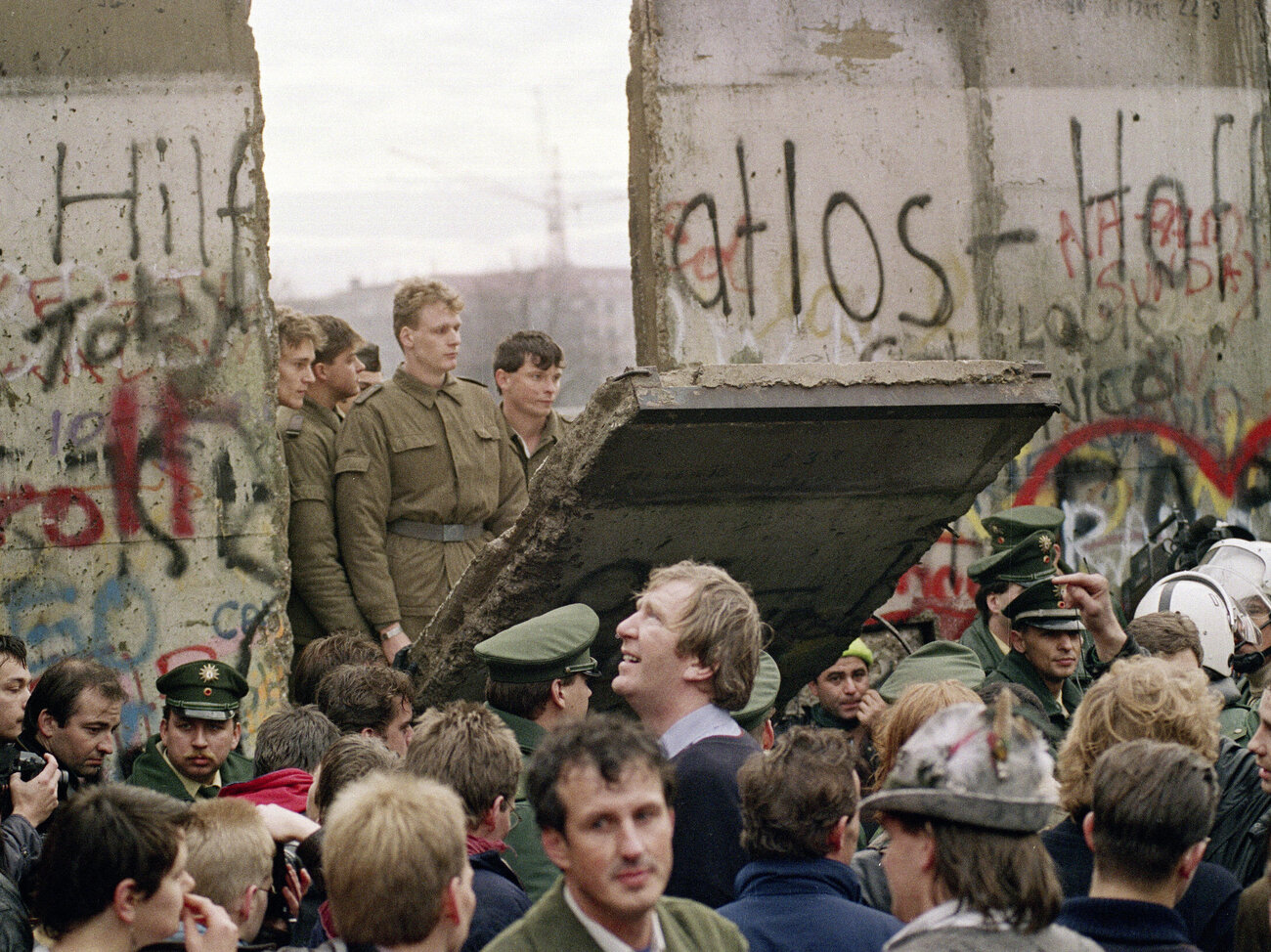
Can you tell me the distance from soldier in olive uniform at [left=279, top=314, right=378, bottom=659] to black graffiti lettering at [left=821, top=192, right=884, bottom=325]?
2.59 metres

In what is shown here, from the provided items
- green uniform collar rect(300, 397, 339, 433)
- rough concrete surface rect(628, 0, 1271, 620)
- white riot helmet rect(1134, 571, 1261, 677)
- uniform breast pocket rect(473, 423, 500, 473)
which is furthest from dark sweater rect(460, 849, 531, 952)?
rough concrete surface rect(628, 0, 1271, 620)

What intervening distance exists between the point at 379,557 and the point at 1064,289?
167 inches

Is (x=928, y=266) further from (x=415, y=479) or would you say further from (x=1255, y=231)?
(x=415, y=479)

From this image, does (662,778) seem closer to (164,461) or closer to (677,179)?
(164,461)

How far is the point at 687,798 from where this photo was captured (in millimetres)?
3428

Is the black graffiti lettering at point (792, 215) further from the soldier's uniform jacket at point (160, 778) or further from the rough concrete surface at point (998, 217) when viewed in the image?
the soldier's uniform jacket at point (160, 778)

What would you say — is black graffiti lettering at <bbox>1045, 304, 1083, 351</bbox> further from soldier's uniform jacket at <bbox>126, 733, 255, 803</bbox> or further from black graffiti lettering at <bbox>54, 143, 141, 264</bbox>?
soldier's uniform jacket at <bbox>126, 733, 255, 803</bbox>

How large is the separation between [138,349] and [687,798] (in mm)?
4282

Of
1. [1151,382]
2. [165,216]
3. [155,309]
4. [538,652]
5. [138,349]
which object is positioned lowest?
[538,652]

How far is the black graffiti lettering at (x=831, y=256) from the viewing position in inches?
321

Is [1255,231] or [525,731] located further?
[1255,231]

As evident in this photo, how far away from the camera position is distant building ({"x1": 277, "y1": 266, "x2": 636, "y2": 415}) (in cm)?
5759

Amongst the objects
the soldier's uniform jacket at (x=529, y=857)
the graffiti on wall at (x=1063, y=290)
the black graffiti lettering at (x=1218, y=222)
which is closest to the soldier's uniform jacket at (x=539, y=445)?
the graffiti on wall at (x=1063, y=290)

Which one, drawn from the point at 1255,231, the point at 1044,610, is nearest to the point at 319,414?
the point at 1044,610
